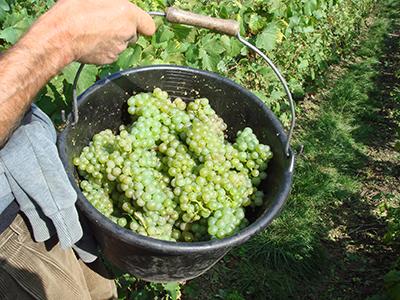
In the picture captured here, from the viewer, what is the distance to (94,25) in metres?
1.39

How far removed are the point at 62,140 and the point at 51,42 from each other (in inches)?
17.9

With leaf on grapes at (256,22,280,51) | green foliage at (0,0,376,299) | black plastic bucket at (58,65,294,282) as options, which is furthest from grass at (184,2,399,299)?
black plastic bucket at (58,65,294,282)

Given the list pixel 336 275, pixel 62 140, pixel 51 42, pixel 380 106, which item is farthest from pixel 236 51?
pixel 380 106

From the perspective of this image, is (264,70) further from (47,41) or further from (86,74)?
(47,41)

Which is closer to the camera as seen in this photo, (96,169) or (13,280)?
(13,280)

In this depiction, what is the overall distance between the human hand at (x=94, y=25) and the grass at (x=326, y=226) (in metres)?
1.86

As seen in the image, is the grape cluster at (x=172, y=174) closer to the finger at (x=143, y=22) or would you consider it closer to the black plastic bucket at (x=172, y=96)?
the black plastic bucket at (x=172, y=96)

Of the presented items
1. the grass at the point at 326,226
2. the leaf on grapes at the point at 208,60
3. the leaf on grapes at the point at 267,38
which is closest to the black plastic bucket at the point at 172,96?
the leaf on grapes at the point at 208,60

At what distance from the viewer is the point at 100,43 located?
1463mm

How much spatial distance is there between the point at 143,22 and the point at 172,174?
60 cm

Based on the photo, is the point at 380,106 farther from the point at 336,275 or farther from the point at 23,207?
the point at 23,207

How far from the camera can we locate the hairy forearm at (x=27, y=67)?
50.9 inches

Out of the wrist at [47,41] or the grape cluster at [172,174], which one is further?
the grape cluster at [172,174]

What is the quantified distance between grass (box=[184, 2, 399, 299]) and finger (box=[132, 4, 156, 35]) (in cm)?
185
